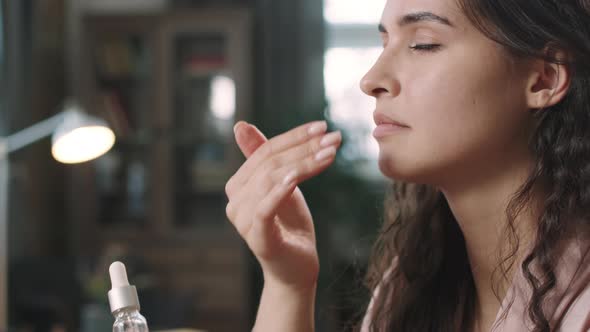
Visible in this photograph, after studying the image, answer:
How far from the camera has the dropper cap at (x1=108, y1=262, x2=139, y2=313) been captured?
92 centimetres

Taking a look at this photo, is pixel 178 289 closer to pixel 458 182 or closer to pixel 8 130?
pixel 8 130

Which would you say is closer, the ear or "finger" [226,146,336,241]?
"finger" [226,146,336,241]

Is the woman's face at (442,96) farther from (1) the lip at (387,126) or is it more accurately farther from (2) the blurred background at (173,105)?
(2) the blurred background at (173,105)

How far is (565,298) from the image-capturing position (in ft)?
3.47

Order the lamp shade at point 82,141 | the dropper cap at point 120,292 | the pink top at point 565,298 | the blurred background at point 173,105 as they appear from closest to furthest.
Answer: the dropper cap at point 120,292, the pink top at point 565,298, the lamp shade at point 82,141, the blurred background at point 173,105

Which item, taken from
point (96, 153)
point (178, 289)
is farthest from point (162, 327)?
point (178, 289)

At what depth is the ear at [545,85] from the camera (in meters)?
1.14

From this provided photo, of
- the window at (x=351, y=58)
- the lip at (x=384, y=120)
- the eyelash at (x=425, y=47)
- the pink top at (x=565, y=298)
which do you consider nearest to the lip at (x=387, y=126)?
the lip at (x=384, y=120)

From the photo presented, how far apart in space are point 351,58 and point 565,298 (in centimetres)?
443

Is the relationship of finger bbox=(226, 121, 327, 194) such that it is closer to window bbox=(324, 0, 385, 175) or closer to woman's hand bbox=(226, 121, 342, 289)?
woman's hand bbox=(226, 121, 342, 289)

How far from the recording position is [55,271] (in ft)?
14.8

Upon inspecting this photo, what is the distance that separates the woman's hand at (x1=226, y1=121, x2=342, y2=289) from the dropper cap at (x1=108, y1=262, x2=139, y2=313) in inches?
7.9

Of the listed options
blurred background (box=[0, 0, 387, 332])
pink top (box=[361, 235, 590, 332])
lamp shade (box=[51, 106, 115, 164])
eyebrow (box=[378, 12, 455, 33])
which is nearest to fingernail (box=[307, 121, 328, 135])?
eyebrow (box=[378, 12, 455, 33])

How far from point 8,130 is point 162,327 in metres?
2.15
